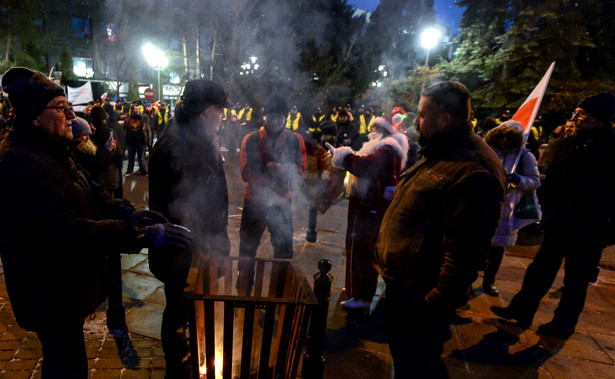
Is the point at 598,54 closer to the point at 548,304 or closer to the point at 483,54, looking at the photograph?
the point at 483,54

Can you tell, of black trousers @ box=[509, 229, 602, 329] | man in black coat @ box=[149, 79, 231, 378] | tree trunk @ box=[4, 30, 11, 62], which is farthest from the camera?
tree trunk @ box=[4, 30, 11, 62]

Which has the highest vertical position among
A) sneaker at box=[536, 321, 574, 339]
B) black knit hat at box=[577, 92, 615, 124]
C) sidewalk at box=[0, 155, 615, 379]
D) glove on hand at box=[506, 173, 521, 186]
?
black knit hat at box=[577, 92, 615, 124]

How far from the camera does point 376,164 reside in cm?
A: 330

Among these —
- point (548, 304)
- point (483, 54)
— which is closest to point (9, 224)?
point (548, 304)

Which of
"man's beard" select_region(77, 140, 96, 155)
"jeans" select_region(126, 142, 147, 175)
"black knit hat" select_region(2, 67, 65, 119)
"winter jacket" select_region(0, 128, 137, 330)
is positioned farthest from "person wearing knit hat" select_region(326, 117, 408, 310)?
"jeans" select_region(126, 142, 147, 175)

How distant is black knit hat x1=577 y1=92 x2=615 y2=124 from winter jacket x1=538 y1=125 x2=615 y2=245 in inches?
3.7

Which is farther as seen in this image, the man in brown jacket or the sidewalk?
the sidewalk

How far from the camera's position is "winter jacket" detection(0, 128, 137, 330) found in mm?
1603

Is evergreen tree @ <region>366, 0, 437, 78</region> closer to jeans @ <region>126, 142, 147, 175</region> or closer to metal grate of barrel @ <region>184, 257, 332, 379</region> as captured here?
jeans @ <region>126, 142, 147, 175</region>

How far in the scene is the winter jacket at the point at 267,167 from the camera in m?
3.75

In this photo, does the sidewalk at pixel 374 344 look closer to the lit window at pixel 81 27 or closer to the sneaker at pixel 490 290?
the sneaker at pixel 490 290

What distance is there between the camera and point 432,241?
199 centimetres

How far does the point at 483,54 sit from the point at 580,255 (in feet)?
41.8

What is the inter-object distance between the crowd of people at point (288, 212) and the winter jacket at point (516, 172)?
0.05ft
